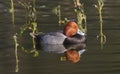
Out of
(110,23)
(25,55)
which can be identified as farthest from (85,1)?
(25,55)

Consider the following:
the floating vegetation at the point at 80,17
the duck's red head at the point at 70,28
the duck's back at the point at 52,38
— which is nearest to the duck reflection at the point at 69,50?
the duck's back at the point at 52,38

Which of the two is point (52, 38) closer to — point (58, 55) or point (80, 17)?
point (80, 17)

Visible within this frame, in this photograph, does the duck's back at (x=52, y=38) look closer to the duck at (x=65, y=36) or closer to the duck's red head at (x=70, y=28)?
the duck at (x=65, y=36)

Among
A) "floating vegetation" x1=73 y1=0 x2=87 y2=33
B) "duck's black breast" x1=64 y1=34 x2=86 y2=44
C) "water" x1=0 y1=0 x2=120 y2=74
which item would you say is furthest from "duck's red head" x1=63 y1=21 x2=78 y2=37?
"water" x1=0 y1=0 x2=120 y2=74

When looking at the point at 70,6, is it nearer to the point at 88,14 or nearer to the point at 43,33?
the point at 88,14

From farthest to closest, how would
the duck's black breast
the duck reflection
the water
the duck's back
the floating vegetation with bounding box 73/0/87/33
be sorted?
1. the floating vegetation with bounding box 73/0/87/33
2. the duck's black breast
3. the duck's back
4. the duck reflection
5. the water

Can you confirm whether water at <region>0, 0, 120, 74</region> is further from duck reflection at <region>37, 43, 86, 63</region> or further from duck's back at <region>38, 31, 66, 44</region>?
duck's back at <region>38, 31, 66, 44</region>
